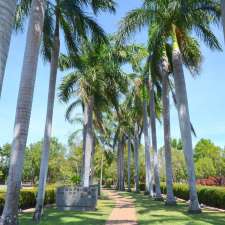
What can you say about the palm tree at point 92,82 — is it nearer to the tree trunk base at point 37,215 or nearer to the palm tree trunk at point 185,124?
the palm tree trunk at point 185,124

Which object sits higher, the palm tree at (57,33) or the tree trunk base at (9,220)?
the palm tree at (57,33)

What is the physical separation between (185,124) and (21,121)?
975 centimetres

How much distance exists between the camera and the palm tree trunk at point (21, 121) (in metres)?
10.0

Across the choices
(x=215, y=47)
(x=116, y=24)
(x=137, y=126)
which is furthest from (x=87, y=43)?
(x=137, y=126)

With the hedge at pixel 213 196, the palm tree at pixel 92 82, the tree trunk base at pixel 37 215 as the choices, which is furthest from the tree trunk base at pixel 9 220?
the hedge at pixel 213 196

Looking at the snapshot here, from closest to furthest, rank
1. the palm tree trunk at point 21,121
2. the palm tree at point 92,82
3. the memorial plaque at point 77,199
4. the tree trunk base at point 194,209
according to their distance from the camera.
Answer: the palm tree trunk at point 21,121 < the tree trunk base at point 194,209 < the memorial plaque at point 77,199 < the palm tree at point 92,82

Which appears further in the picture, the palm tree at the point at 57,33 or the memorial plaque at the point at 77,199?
the memorial plaque at the point at 77,199

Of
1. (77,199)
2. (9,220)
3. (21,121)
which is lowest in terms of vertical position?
(9,220)

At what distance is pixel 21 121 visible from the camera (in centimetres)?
1051

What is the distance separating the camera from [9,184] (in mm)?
10328

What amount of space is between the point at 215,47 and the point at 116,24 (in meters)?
5.46

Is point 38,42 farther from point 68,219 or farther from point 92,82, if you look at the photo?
point 92,82

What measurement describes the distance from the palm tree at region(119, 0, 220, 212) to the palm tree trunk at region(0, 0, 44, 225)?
7518 mm

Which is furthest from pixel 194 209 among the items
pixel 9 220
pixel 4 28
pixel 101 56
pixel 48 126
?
pixel 4 28
